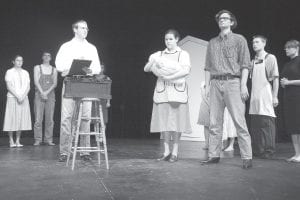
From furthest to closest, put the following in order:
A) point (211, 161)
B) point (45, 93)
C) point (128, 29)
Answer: point (128, 29) → point (45, 93) → point (211, 161)

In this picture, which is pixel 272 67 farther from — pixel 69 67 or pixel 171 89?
pixel 69 67

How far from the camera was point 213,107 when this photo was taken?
12.6ft

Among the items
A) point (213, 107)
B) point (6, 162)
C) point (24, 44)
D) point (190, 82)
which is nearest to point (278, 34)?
point (190, 82)

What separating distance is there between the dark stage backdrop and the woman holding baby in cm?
363

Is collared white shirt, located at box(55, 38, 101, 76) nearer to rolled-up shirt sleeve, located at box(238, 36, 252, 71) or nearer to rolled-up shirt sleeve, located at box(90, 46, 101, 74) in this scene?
rolled-up shirt sleeve, located at box(90, 46, 101, 74)

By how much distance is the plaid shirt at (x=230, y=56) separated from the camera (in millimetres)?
3701

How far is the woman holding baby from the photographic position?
399cm

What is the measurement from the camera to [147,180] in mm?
2941

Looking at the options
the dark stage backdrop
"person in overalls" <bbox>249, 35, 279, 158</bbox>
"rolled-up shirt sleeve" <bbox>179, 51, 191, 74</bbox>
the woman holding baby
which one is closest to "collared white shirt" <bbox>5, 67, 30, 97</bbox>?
the dark stage backdrop

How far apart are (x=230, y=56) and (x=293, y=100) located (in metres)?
1.23

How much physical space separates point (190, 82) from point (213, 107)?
3.64 meters

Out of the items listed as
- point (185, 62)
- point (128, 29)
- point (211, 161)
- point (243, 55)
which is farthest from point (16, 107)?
point (243, 55)

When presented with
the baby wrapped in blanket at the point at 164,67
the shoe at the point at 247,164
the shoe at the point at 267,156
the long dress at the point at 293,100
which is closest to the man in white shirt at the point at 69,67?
the baby wrapped in blanket at the point at 164,67

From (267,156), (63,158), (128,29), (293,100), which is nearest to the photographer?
(63,158)
